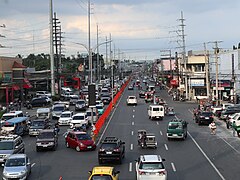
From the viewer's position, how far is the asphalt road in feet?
84.1

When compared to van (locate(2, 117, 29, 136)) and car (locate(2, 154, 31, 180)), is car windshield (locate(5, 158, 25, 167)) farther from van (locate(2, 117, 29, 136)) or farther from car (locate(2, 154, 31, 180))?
van (locate(2, 117, 29, 136))

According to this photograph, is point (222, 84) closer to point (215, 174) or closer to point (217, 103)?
point (217, 103)

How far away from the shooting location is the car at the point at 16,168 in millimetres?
23703

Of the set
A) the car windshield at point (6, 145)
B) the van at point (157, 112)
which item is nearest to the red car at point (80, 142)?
the car windshield at point (6, 145)

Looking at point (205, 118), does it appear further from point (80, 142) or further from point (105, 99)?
point (105, 99)

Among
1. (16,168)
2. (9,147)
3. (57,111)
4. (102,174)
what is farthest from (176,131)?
(57,111)

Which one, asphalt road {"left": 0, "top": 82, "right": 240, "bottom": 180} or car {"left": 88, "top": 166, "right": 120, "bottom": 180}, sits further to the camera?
asphalt road {"left": 0, "top": 82, "right": 240, "bottom": 180}

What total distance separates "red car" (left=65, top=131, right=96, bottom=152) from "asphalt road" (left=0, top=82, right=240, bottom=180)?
55cm

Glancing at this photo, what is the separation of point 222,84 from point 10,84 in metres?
37.7

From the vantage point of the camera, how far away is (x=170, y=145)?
3656 centimetres

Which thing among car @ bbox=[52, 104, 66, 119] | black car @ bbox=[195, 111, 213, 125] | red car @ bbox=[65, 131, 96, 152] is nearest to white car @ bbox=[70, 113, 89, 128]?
car @ bbox=[52, 104, 66, 119]

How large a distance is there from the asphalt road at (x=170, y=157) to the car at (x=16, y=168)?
977 millimetres

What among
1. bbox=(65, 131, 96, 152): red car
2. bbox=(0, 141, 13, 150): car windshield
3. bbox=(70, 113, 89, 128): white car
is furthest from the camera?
bbox=(70, 113, 89, 128): white car

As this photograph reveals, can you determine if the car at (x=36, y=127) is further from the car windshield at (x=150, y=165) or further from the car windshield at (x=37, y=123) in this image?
the car windshield at (x=150, y=165)
